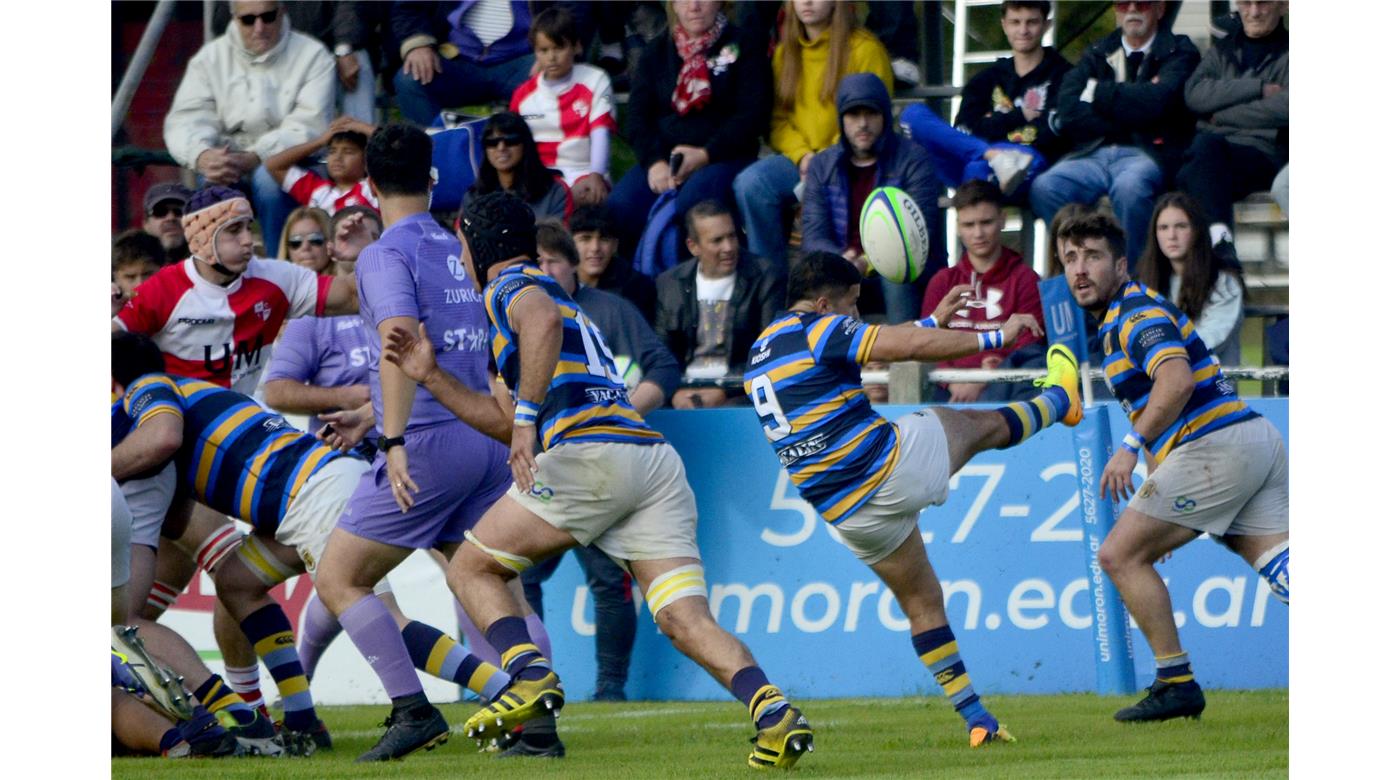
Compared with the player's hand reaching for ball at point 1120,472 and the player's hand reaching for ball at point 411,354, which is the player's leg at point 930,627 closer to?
the player's hand reaching for ball at point 1120,472

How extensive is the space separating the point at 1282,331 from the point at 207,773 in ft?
19.3

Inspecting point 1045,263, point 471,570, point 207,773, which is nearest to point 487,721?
point 471,570

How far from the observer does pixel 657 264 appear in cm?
1083

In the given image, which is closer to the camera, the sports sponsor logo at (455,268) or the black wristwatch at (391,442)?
the black wristwatch at (391,442)

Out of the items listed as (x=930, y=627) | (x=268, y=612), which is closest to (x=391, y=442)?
(x=268, y=612)

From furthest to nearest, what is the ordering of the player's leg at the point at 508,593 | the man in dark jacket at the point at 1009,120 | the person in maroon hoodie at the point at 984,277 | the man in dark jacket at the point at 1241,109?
1. the man in dark jacket at the point at 1009,120
2. the man in dark jacket at the point at 1241,109
3. the person in maroon hoodie at the point at 984,277
4. the player's leg at the point at 508,593

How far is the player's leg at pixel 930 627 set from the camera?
6859mm

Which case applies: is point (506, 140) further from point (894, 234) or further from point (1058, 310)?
point (1058, 310)

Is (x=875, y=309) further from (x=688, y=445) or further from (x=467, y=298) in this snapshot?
(x=467, y=298)

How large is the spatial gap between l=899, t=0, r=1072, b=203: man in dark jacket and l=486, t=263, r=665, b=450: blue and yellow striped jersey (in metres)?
4.57

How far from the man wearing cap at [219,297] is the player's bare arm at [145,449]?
2.99 feet

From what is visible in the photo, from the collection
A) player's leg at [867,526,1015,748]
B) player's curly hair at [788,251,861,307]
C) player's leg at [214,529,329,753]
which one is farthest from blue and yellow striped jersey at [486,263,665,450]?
player's leg at [214,529,329,753]

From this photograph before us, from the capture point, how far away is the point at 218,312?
26.1ft

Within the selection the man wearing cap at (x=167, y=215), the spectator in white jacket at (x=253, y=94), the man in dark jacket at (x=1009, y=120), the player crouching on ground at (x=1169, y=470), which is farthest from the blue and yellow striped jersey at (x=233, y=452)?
the man in dark jacket at (x=1009, y=120)
